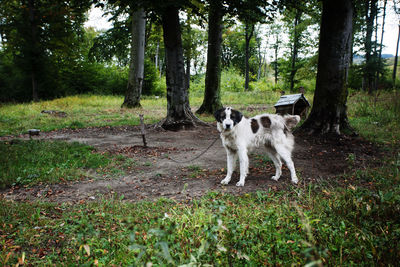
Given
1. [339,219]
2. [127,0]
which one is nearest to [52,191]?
[339,219]

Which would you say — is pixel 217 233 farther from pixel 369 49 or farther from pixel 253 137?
pixel 369 49

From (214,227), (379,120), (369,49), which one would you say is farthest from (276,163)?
(369,49)

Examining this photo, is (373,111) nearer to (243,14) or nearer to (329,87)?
(329,87)

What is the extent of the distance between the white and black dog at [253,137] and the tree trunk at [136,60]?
12.6 meters

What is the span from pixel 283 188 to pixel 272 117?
135 cm

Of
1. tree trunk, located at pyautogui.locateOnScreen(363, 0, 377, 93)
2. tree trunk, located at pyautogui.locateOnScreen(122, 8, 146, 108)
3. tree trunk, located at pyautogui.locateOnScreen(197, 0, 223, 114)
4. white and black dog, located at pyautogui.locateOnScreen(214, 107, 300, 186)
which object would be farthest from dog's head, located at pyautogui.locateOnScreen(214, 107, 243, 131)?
tree trunk, located at pyautogui.locateOnScreen(363, 0, 377, 93)

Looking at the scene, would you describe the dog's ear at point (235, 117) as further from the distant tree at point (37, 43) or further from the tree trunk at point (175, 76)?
the distant tree at point (37, 43)

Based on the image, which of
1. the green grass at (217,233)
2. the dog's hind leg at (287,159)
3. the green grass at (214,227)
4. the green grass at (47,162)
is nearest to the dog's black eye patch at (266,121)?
the dog's hind leg at (287,159)

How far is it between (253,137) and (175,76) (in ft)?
18.5

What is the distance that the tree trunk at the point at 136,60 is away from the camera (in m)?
15.2

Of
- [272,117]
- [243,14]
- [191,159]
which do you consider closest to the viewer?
[272,117]

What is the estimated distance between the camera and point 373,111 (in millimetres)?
10422

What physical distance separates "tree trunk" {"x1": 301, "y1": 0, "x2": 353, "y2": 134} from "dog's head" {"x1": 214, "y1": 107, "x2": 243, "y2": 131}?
400 centimetres

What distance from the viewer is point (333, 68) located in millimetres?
6926
